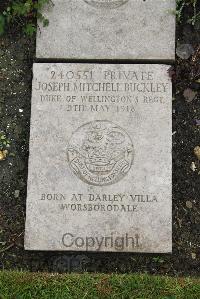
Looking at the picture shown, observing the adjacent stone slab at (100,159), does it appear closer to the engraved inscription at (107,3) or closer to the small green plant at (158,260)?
the small green plant at (158,260)

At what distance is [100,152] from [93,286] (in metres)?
0.92

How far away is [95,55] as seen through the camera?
4359 millimetres

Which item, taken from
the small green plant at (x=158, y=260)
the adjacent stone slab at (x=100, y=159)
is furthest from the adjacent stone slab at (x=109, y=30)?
the small green plant at (x=158, y=260)

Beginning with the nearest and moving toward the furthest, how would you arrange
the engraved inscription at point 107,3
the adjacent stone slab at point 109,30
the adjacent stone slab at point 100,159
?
the adjacent stone slab at point 100,159 → the adjacent stone slab at point 109,30 → the engraved inscription at point 107,3

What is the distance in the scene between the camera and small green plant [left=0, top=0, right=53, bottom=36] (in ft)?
14.5

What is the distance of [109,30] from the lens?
14.5 ft

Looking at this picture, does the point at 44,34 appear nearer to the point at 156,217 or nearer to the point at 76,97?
the point at 76,97

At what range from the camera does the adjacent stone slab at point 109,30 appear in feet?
14.3

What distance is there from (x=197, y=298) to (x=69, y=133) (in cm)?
140

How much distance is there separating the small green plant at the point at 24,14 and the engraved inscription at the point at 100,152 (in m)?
0.89

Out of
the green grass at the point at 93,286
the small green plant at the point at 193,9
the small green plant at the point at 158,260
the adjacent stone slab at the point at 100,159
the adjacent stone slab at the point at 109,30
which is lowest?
the green grass at the point at 93,286

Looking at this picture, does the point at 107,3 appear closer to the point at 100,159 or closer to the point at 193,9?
the point at 193,9

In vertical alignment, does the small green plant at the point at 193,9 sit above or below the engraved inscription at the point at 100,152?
above

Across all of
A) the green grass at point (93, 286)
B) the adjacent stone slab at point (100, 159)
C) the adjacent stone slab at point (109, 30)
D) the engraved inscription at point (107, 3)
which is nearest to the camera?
the green grass at point (93, 286)
